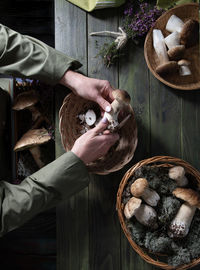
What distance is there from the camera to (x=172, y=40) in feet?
4.43

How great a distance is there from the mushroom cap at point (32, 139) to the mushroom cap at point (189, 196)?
2.26ft

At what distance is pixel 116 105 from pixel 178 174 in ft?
1.41

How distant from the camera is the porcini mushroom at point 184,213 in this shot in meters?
1.25

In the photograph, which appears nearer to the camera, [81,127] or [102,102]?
[102,102]

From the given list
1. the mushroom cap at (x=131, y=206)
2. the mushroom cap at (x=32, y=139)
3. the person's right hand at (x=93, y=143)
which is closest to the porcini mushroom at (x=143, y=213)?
the mushroom cap at (x=131, y=206)

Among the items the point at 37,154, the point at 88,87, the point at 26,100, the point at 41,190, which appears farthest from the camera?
the point at 37,154

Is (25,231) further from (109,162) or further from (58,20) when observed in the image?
(58,20)

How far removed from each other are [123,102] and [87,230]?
72cm

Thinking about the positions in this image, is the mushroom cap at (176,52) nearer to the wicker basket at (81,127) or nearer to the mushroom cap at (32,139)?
the wicker basket at (81,127)

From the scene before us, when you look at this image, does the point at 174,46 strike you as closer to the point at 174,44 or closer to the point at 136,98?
the point at 174,44

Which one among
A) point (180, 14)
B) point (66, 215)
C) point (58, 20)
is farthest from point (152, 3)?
point (66, 215)

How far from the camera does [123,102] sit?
1240 millimetres

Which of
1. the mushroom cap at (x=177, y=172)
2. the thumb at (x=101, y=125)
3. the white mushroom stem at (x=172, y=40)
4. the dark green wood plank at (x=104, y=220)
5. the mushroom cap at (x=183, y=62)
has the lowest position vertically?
the dark green wood plank at (x=104, y=220)

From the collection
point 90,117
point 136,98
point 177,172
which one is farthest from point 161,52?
Result: point 177,172
